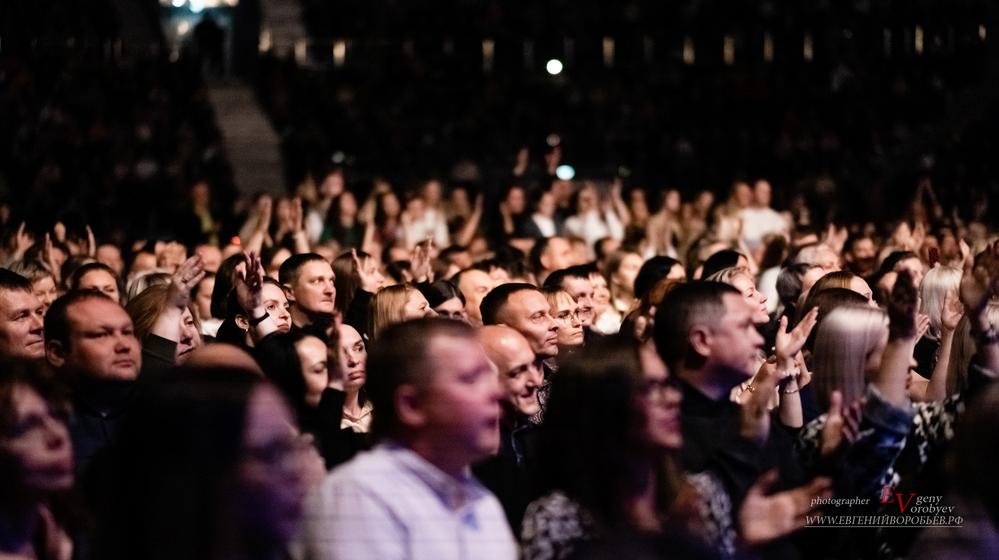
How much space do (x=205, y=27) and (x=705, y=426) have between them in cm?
1482

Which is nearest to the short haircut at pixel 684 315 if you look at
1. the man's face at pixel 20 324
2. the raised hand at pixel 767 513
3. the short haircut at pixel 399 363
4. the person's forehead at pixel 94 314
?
the raised hand at pixel 767 513

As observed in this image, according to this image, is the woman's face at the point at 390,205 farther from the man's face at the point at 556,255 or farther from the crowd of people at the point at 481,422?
the crowd of people at the point at 481,422

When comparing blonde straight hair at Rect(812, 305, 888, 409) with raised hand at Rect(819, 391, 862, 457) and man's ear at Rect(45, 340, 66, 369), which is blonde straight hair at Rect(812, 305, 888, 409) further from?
man's ear at Rect(45, 340, 66, 369)

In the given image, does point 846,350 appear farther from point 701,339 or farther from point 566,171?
point 566,171

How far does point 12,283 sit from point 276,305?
100cm

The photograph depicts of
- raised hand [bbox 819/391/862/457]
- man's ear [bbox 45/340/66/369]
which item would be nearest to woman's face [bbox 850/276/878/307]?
raised hand [bbox 819/391/862/457]

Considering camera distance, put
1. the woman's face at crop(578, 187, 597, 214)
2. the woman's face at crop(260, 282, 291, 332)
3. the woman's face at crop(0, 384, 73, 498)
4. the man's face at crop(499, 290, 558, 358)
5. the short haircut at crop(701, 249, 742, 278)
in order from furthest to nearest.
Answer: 1. the woman's face at crop(578, 187, 597, 214)
2. the short haircut at crop(701, 249, 742, 278)
3. the woman's face at crop(260, 282, 291, 332)
4. the man's face at crop(499, 290, 558, 358)
5. the woman's face at crop(0, 384, 73, 498)

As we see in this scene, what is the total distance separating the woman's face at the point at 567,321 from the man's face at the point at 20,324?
1.89 meters

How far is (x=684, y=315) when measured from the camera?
159 inches

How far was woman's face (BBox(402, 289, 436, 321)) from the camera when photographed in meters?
5.75

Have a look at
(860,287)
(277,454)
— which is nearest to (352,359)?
(277,454)

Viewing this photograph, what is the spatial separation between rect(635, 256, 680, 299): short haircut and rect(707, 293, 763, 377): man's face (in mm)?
3493

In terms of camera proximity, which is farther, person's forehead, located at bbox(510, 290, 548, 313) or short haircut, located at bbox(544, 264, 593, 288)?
short haircut, located at bbox(544, 264, 593, 288)

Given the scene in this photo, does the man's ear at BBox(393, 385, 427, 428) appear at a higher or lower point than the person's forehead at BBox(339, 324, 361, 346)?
lower
